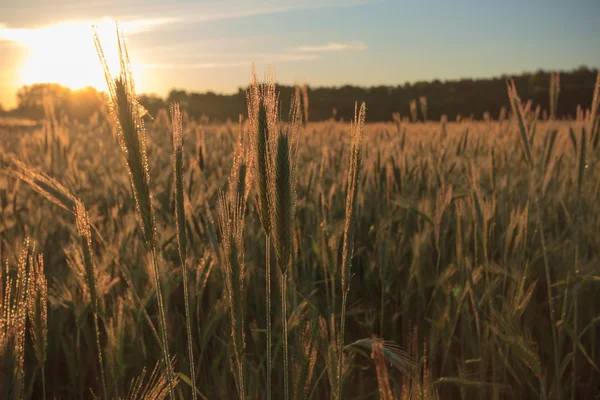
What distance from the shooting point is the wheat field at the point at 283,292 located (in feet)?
2.66

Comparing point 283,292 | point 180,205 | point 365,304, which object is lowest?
point 365,304

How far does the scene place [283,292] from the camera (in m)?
0.78

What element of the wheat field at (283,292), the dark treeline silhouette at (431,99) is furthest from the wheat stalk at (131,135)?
the dark treeline silhouette at (431,99)

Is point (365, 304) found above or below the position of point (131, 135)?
below

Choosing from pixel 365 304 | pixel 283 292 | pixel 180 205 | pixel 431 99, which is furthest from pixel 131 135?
pixel 431 99

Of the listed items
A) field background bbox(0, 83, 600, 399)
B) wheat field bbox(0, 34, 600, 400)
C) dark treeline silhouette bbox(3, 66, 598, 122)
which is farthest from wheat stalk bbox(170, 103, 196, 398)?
dark treeline silhouette bbox(3, 66, 598, 122)

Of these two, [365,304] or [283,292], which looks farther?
[365,304]

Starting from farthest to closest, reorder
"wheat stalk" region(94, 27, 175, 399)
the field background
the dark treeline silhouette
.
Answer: the dark treeline silhouette
the field background
"wheat stalk" region(94, 27, 175, 399)

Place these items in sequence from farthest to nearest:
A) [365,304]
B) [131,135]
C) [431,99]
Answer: [431,99], [365,304], [131,135]

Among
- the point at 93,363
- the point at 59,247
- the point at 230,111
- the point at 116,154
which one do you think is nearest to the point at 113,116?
the point at 93,363

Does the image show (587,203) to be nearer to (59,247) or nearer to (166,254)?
(166,254)

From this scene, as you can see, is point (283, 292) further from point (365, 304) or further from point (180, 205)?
point (365, 304)

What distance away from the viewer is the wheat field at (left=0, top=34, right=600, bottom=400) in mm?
812

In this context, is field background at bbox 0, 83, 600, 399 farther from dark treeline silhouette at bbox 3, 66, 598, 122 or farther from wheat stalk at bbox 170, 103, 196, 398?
dark treeline silhouette at bbox 3, 66, 598, 122
